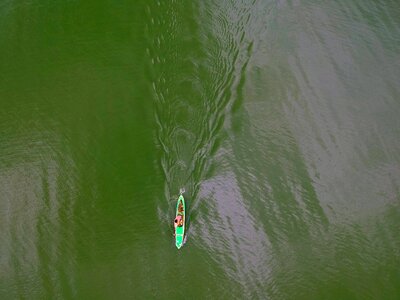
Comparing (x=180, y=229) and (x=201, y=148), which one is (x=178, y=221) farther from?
(x=201, y=148)

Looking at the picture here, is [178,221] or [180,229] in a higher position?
[178,221]

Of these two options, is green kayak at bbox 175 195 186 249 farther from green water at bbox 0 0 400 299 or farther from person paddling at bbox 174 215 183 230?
green water at bbox 0 0 400 299

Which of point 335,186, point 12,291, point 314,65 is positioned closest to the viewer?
point 12,291

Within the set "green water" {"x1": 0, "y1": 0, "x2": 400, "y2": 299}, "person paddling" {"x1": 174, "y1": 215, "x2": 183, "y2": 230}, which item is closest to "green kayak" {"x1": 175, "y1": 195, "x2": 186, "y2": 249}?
"person paddling" {"x1": 174, "y1": 215, "x2": 183, "y2": 230}

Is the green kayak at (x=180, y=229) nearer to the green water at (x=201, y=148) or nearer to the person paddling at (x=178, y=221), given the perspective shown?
the person paddling at (x=178, y=221)

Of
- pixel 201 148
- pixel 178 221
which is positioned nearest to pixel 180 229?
pixel 178 221

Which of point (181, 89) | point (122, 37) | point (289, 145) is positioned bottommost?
point (289, 145)

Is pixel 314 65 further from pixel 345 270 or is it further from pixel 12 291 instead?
pixel 12 291

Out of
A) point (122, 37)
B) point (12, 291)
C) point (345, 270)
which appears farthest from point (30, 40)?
point (345, 270)

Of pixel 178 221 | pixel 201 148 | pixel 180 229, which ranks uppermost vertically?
pixel 201 148
